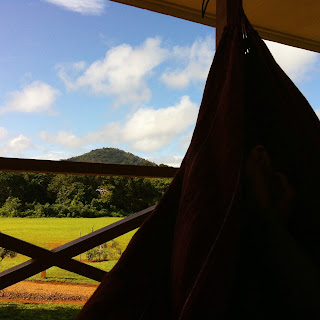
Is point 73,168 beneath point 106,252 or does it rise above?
above

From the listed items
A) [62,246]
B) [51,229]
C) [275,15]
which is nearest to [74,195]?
[51,229]

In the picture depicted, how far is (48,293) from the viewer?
4328 mm

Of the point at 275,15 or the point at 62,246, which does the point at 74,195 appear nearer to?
the point at 62,246

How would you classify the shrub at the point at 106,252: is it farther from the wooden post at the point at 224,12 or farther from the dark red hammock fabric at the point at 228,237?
the dark red hammock fabric at the point at 228,237

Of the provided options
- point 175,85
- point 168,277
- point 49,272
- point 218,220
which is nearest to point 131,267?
point 168,277

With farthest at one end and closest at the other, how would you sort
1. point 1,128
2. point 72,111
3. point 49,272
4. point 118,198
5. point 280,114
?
point 1,128 < point 72,111 < point 49,272 < point 118,198 < point 280,114

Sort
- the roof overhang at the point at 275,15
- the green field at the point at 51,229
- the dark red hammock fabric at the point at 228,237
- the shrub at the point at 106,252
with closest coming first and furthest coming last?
1. the dark red hammock fabric at the point at 228,237
2. the roof overhang at the point at 275,15
3. the green field at the point at 51,229
4. the shrub at the point at 106,252

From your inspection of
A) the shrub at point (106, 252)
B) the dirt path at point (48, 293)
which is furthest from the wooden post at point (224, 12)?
the shrub at point (106, 252)

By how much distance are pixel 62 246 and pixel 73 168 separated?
332 mm

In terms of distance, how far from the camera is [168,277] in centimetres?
51

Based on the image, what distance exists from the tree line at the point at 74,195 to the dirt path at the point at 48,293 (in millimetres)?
1029

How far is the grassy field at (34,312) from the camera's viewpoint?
9.60ft

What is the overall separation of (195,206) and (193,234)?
44 mm

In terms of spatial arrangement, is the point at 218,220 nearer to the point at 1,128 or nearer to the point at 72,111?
the point at 72,111
